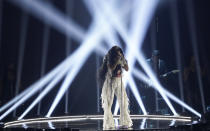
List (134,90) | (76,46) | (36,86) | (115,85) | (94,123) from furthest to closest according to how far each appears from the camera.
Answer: (76,46) → (134,90) → (36,86) → (94,123) → (115,85)

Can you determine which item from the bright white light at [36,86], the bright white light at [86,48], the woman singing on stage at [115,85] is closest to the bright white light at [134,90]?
the bright white light at [86,48]

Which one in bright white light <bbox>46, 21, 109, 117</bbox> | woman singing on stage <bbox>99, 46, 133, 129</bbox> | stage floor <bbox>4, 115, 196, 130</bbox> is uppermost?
bright white light <bbox>46, 21, 109, 117</bbox>

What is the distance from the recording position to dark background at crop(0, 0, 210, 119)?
723 centimetres

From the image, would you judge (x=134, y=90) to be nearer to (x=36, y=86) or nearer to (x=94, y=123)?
(x=94, y=123)

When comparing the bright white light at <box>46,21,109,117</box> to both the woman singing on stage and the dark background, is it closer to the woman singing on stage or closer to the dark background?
the dark background

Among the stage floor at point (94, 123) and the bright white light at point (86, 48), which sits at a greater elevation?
the bright white light at point (86, 48)

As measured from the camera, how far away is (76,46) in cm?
815

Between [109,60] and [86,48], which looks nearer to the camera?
[109,60]

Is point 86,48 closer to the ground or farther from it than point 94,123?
farther from it

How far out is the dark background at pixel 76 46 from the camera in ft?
23.7

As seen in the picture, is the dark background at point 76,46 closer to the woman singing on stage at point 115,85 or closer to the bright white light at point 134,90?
the bright white light at point 134,90

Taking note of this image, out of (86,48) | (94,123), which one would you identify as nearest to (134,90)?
(86,48)

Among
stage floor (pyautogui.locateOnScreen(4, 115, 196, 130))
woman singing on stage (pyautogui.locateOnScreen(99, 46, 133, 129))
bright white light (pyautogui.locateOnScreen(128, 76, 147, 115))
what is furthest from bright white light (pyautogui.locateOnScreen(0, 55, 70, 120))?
woman singing on stage (pyautogui.locateOnScreen(99, 46, 133, 129))

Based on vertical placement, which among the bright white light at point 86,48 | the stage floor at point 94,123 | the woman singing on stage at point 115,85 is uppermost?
the bright white light at point 86,48
